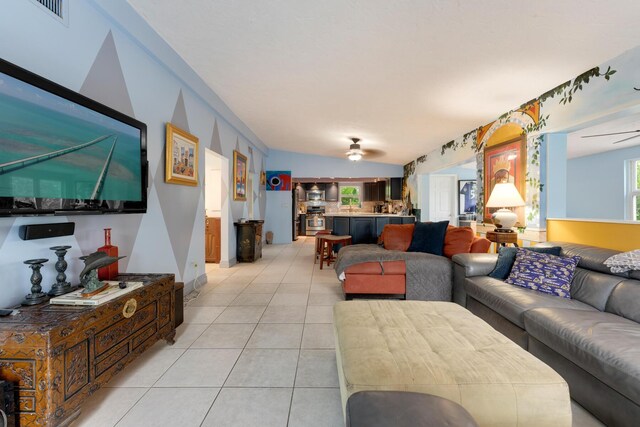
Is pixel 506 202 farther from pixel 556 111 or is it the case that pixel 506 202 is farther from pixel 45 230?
pixel 45 230

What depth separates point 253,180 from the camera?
6746mm

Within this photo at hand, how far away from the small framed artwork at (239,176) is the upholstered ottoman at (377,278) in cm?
302

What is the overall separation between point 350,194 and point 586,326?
949 cm

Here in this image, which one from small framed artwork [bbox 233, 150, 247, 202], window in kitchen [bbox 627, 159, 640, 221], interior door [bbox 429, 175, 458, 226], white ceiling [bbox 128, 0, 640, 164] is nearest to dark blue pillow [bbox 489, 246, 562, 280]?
white ceiling [bbox 128, 0, 640, 164]

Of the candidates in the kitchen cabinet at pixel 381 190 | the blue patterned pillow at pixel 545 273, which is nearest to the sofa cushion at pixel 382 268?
the blue patterned pillow at pixel 545 273

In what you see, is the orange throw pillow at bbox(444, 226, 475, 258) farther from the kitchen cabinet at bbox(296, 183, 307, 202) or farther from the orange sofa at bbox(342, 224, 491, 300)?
the kitchen cabinet at bbox(296, 183, 307, 202)

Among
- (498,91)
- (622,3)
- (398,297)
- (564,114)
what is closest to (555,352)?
(398,297)

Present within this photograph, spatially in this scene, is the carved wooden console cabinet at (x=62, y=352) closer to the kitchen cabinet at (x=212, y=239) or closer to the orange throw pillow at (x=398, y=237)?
the orange throw pillow at (x=398, y=237)

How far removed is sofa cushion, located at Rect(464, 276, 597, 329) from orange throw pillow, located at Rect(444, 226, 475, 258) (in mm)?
729

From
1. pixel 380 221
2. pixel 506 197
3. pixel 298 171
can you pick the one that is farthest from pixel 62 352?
pixel 298 171

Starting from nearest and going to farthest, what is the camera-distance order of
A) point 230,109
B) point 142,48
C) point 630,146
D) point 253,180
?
point 142,48
point 230,109
point 630,146
point 253,180

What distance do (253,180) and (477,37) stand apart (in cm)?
540

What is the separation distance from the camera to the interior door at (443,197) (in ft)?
23.6

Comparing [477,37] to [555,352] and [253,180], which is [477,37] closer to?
[555,352]
